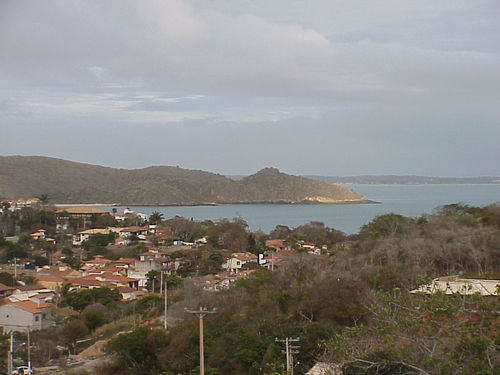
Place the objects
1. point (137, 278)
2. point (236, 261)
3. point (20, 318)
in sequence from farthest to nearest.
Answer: point (236, 261) → point (137, 278) → point (20, 318)

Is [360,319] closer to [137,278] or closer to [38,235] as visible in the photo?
[137,278]

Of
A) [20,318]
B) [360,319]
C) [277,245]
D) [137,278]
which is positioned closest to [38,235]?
[277,245]

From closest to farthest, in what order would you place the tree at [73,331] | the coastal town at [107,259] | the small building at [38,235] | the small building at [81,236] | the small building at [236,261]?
the tree at [73,331], the coastal town at [107,259], the small building at [236,261], the small building at [38,235], the small building at [81,236]

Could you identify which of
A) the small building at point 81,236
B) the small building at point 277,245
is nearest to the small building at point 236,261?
the small building at point 277,245

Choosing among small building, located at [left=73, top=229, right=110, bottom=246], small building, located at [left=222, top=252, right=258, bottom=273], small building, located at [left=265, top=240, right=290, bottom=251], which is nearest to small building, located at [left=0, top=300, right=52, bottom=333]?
small building, located at [left=222, top=252, right=258, bottom=273]

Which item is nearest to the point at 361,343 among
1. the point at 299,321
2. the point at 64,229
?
the point at 299,321

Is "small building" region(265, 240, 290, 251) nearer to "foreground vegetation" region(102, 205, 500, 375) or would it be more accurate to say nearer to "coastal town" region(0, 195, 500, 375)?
"coastal town" region(0, 195, 500, 375)

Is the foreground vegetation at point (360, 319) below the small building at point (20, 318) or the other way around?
the other way around

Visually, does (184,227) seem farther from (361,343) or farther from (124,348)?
(361,343)

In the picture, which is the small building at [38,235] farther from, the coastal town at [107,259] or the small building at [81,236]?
the small building at [81,236]
